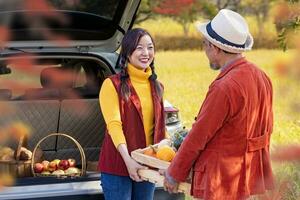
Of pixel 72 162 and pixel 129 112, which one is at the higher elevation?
pixel 129 112

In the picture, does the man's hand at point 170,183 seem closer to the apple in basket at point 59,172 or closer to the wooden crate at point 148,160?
the wooden crate at point 148,160

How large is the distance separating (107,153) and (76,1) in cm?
151

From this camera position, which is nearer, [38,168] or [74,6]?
[38,168]

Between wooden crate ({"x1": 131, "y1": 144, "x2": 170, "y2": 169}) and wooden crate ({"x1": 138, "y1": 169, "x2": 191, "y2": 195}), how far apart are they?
0.03 metres

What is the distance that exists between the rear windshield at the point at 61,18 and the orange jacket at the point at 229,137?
201 cm

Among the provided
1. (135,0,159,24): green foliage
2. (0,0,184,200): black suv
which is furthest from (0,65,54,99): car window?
(135,0,159,24): green foliage

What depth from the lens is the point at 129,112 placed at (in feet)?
13.2

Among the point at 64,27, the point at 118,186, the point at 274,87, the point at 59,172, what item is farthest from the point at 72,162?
the point at 274,87

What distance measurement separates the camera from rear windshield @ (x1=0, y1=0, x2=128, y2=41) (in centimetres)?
512

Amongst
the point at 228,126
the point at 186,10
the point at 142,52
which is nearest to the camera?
the point at 228,126

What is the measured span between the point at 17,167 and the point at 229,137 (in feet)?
5.63

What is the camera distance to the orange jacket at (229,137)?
328 cm

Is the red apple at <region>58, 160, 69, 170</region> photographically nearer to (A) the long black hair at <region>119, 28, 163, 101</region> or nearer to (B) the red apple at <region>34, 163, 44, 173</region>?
(B) the red apple at <region>34, 163, 44, 173</region>

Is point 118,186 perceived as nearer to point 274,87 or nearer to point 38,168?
point 38,168
